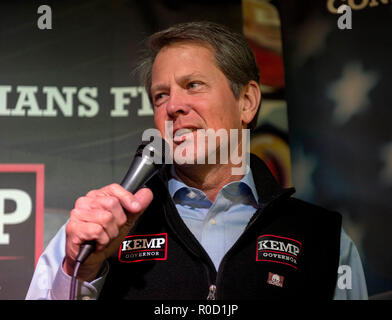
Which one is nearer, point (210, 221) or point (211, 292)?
point (211, 292)

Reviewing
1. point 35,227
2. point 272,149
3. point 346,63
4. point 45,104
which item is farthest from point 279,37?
point 35,227

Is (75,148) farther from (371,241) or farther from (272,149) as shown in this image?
(371,241)

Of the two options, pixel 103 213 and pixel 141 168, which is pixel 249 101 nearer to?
pixel 141 168

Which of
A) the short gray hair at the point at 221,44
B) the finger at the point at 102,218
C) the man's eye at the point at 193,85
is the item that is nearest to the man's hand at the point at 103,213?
the finger at the point at 102,218

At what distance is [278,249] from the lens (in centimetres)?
161

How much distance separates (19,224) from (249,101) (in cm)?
96

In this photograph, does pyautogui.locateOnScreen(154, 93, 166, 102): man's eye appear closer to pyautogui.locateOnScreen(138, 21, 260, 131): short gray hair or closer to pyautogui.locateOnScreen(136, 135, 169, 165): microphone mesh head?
pyautogui.locateOnScreen(138, 21, 260, 131): short gray hair

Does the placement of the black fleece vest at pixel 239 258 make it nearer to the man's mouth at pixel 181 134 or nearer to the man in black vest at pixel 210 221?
the man in black vest at pixel 210 221

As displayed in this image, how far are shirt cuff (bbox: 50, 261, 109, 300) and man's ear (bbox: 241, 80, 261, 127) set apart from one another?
79 cm

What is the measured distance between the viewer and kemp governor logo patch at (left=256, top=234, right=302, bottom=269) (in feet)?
5.18

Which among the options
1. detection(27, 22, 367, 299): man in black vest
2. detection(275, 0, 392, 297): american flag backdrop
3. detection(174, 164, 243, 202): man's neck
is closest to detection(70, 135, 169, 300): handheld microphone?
detection(27, 22, 367, 299): man in black vest

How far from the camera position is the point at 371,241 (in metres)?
2.03

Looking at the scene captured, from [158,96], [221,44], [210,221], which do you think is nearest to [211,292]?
[210,221]

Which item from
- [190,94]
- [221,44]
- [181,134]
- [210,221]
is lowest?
[210,221]
